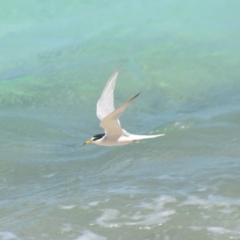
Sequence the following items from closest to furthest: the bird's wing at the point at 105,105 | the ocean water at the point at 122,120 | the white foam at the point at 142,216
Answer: the white foam at the point at 142,216
the ocean water at the point at 122,120
the bird's wing at the point at 105,105

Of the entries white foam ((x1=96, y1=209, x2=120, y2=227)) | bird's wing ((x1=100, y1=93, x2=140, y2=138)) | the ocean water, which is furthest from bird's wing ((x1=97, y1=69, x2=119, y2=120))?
white foam ((x1=96, y1=209, x2=120, y2=227))

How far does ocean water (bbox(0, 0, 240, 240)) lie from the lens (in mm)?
7035

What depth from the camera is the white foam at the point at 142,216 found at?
6816mm

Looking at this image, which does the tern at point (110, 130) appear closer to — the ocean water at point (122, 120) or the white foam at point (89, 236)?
the ocean water at point (122, 120)

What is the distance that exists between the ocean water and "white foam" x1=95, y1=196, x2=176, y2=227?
20 millimetres

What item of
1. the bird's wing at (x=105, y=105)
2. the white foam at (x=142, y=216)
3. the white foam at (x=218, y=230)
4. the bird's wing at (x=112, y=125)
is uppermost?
the bird's wing at (x=105, y=105)

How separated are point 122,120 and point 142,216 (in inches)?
159

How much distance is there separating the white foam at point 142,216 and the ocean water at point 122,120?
2 centimetres

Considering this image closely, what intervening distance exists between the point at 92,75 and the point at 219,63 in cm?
241

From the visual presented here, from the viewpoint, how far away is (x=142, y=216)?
697cm

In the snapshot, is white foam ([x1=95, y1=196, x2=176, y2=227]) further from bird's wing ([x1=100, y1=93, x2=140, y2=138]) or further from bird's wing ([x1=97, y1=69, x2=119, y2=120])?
bird's wing ([x1=97, y1=69, x2=119, y2=120])

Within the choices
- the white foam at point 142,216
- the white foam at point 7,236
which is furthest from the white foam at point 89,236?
the white foam at point 7,236

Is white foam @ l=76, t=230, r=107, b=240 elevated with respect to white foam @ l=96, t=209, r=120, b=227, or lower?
lower

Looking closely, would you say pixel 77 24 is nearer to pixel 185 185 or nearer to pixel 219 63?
pixel 219 63
